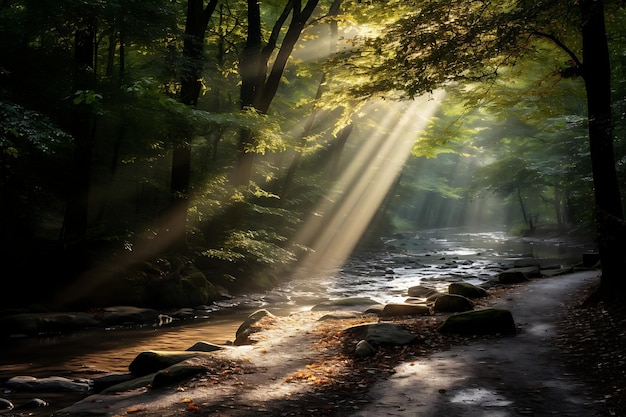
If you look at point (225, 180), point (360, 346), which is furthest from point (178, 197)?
point (360, 346)

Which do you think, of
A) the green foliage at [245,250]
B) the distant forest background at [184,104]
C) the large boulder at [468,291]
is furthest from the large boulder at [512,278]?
the green foliage at [245,250]

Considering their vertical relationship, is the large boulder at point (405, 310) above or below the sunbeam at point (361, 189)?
below

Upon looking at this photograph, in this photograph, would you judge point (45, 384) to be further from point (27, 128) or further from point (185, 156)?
point (185, 156)

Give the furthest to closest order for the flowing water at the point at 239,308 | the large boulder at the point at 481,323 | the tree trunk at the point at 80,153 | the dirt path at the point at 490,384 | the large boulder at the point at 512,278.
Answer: the large boulder at the point at 512,278
the tree trunk at the point at 80,153
the flowing water at the point at 239,308
the large boulder at the point at 481,323
the dirt path at the point at 490,384

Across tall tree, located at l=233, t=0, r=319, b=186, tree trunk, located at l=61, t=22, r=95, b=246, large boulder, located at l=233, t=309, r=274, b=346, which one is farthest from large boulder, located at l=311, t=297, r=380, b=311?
tree trunk, located at l=61, t=22, r=95, b=246

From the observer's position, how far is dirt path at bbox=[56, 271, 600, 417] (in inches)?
204

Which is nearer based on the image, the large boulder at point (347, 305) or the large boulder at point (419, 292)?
the large boulder at point (347, 305)

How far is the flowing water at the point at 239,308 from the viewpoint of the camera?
8.64 m

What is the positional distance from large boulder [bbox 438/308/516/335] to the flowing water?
4693mm

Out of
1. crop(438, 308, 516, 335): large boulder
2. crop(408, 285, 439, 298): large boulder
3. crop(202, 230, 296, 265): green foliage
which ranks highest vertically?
crop(202, 230, 296, 265): green foliage

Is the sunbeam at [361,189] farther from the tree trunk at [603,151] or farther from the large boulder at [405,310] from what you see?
the tree trunk at [603,151]

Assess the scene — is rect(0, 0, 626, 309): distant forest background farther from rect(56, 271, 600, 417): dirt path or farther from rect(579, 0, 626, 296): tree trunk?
rect(56, 271, 600, 417): dirt path

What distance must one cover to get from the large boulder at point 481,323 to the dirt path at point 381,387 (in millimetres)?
296

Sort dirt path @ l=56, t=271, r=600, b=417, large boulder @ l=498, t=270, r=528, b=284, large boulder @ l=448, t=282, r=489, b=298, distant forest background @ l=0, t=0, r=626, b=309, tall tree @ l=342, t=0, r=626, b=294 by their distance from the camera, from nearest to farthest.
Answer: dirt path @ l=56, t=271, r=600, b=417
tall tree @ l=342, t=0, r=626, b=294
distant forest background @ l=0, t=0, r=626, b=309
large boulder @ l=448, t=282, r=489, b=298
large boulder @ l=498, t=270, r=528, b=284
